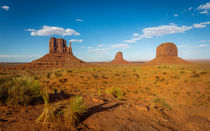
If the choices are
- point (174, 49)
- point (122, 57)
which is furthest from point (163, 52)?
point (122, 57)

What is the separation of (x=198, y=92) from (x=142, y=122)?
10122 millimetres

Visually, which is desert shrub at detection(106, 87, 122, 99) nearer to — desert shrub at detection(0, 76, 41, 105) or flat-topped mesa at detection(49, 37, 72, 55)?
desert shrub at detection(0, 76, 41, 105)

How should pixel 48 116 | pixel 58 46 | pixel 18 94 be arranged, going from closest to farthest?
pixel 48 116 → pixel 18 94 → pixel 58 46

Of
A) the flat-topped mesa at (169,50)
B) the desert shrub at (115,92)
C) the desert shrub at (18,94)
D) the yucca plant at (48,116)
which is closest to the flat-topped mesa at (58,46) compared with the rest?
the flat-topped mesa at (169,50)

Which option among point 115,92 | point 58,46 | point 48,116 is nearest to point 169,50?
point 58,46

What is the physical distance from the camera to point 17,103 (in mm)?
3504

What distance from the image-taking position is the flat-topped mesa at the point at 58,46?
8019 cm

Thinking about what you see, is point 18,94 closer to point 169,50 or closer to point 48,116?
point 48,116

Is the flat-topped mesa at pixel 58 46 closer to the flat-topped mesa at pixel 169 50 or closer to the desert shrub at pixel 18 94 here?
the flat-topped mesa at pixel 169 50

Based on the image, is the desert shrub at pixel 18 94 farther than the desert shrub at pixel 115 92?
No

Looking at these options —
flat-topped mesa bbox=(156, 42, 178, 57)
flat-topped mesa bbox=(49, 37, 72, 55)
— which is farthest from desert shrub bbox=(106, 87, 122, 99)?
flat-topped mesa bbox=(156, 42, 178, 57)

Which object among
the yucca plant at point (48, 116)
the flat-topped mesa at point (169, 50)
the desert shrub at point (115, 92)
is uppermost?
the flat-topped mesa at point (169, 50)

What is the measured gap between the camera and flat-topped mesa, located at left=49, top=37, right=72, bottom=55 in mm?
80188

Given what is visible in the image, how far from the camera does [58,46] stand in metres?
83.8
